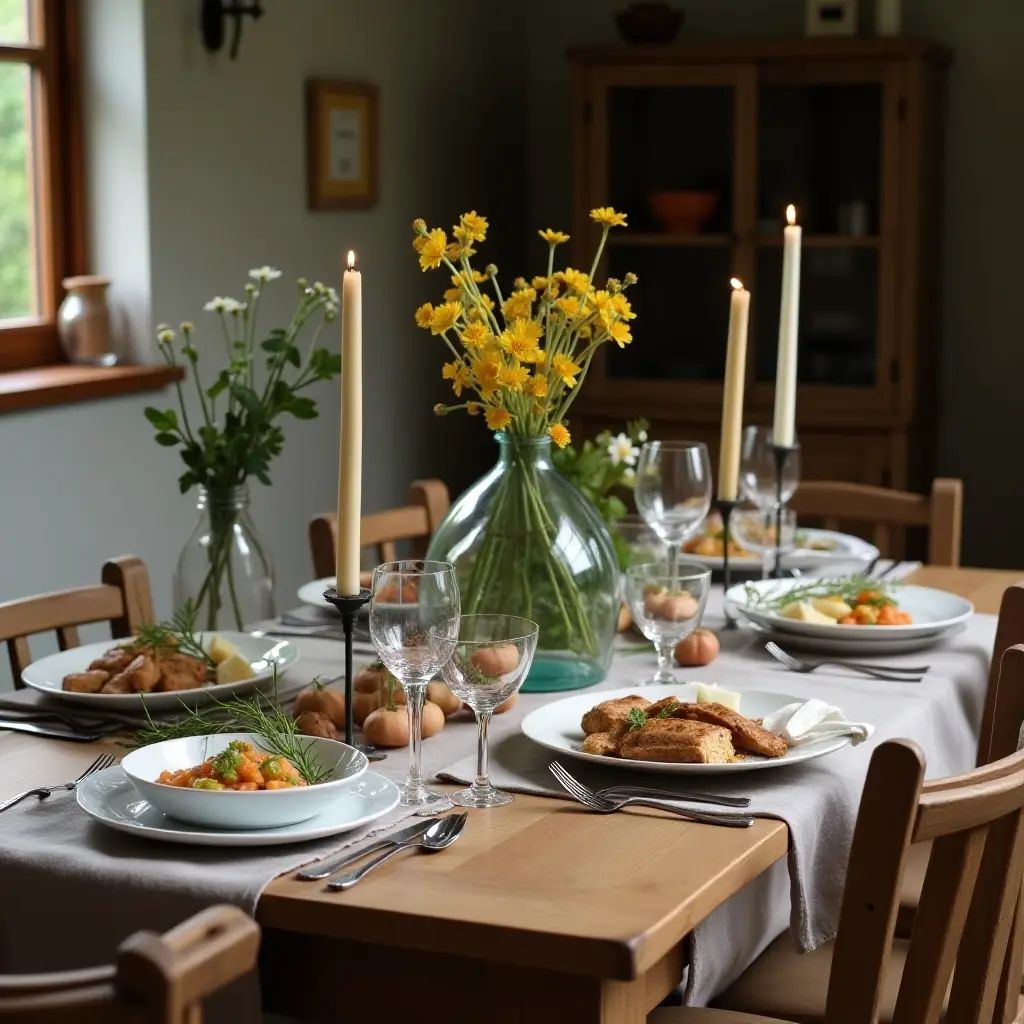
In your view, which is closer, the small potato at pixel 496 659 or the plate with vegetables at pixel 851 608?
the small potato at pixel 496 659

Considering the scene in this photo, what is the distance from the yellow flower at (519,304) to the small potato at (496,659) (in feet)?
1.38

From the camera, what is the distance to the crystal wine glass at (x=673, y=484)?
6.98 feet

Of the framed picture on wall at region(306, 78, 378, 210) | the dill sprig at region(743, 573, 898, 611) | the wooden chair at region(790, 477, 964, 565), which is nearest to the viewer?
the dill sprig at region(743, 573, 898, 611)

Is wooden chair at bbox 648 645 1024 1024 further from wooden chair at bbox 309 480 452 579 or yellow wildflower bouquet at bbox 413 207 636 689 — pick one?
wooden chair at bbox 309 480 452 579

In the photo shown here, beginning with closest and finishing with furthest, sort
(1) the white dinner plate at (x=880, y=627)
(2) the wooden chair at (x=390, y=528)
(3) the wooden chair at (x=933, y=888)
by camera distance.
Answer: (3) the wooden chair at (x=933, y=888) → (1) the white dinner plate at (x=880, y=627) → (2) the wooden chair at (x=390, y=528)

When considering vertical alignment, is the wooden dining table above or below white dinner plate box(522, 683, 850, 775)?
below

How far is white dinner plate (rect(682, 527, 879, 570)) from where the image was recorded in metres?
2.43

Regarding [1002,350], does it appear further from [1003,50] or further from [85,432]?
[85,432]

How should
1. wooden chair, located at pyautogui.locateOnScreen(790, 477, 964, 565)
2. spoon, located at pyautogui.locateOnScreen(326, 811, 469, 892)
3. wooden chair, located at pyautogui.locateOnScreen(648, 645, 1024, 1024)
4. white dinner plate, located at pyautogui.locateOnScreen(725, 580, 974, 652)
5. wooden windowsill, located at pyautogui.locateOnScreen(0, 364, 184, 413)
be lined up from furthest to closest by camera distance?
wooden windowsill, located at pyautogui.locateOnScreen(0, 364, 184, 413) < wooden chair, located at pyautogui.locateOnScreen(790, 477, 964, 565) < white dinner plate, located at pyautogui.locateOnScreen(725, 580, 974, 652) < spoon, located at pyautogui.locateOnScreen(326, 811, 469, 892) < wooden chair, located at pyautogui.locateOnScreen(648, 645, 1024, 1024)

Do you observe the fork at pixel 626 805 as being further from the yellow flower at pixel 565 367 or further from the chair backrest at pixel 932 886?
the yellow flower at pixel 565 367

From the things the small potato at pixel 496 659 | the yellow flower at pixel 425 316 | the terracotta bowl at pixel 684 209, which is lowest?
the small potato at pixel 496 659

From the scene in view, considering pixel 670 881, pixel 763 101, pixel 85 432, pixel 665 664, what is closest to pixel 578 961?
pixel 670 881

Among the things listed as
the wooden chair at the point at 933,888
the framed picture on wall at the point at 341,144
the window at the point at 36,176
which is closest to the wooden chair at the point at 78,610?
the wooden chair at the point at 933,888

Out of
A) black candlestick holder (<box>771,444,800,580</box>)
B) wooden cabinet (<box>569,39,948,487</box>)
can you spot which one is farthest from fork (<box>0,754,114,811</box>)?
wooden cabinet (<box>569,39,948,487</box>)
